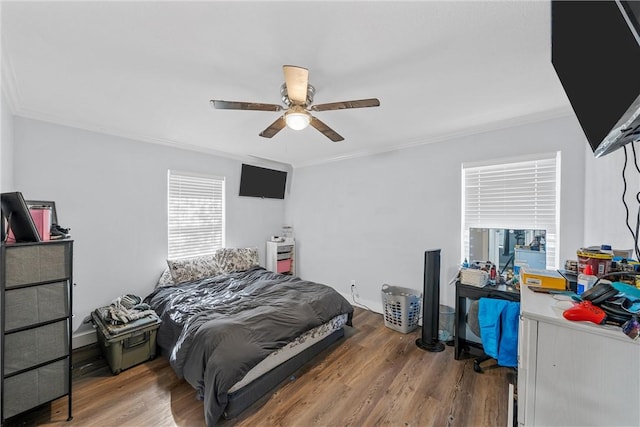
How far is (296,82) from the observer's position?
5.09ft

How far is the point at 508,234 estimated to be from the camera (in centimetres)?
265

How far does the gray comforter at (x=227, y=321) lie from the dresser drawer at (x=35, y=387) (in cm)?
68

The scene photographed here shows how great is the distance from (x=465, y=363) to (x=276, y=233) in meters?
3.48

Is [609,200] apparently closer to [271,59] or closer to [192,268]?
[271,59]

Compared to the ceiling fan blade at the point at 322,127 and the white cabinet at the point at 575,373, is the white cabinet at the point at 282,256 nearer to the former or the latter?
the ceiling fan blade at the point at 322,127

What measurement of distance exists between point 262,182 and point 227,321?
2807 millimetres

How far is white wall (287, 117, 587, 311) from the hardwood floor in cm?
105

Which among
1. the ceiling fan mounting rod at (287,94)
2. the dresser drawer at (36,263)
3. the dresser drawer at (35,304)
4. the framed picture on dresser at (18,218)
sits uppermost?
the ceiling fan mounting rod at (287,94)

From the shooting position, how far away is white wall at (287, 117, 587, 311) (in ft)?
7.72

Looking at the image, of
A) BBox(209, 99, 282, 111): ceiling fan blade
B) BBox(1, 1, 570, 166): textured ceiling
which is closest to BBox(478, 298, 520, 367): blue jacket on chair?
BBox(1, 1, 570, 166): textured ceiling

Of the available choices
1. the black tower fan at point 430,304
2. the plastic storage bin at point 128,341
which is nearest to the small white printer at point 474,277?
the black tower fan at point 430,304

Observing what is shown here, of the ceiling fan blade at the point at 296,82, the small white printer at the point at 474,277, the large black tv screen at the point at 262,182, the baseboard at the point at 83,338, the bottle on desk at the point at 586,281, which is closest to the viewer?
the bottle on desk at the point at 586,281

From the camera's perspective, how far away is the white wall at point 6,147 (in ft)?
6.18

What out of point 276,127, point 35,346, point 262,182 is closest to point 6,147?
point 35,346
